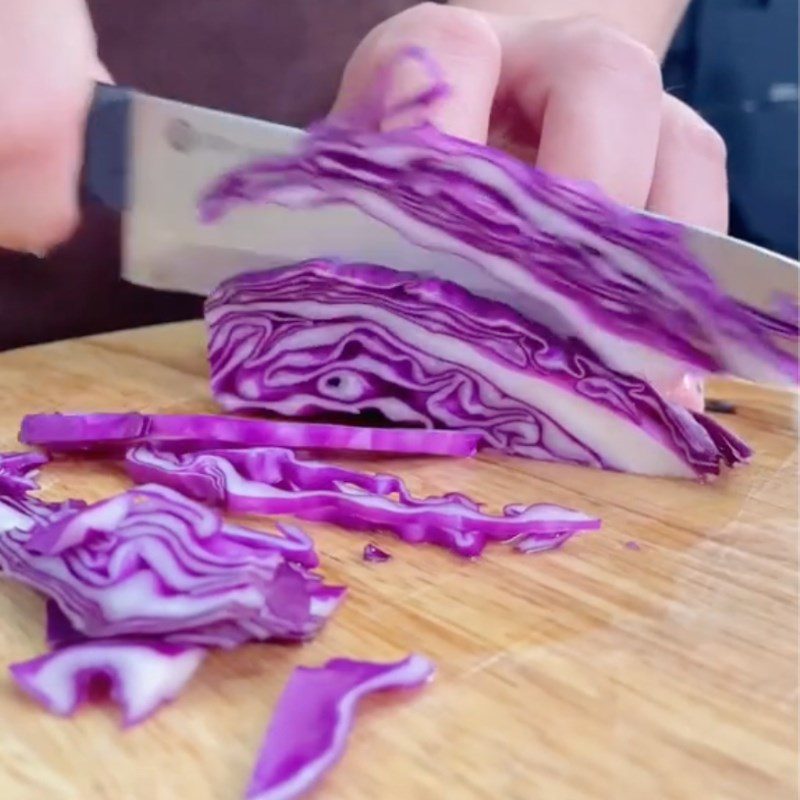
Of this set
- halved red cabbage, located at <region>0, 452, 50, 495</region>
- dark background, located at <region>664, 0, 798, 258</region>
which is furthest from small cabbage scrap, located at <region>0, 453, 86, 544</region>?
dark background, located at <region>664, 0, 798, 258</region>

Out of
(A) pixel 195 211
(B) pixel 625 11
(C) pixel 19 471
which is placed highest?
(B) pixel 625 11

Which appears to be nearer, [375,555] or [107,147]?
[375,555]

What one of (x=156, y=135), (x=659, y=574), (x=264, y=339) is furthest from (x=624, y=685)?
(x=156, y=135)

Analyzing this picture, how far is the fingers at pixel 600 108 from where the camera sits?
3.42 feet

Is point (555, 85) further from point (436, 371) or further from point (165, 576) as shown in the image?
point (165, 576)

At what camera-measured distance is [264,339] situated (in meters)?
0.97

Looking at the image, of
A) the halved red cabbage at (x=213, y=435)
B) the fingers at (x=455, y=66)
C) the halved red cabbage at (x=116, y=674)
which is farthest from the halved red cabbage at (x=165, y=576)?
the fingers at (x=455, y=66)

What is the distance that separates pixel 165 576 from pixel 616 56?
2.21ft

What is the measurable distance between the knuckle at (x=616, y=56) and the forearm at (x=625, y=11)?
18.2 inches

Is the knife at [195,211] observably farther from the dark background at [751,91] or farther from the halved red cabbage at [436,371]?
the dark background at [751,91]

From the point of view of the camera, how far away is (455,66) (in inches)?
40.5

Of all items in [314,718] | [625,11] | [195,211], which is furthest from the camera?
[625,11]

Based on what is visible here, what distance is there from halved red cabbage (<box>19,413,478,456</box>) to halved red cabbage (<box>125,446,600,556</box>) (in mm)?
42

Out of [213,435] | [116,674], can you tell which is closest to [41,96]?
[213,435]
